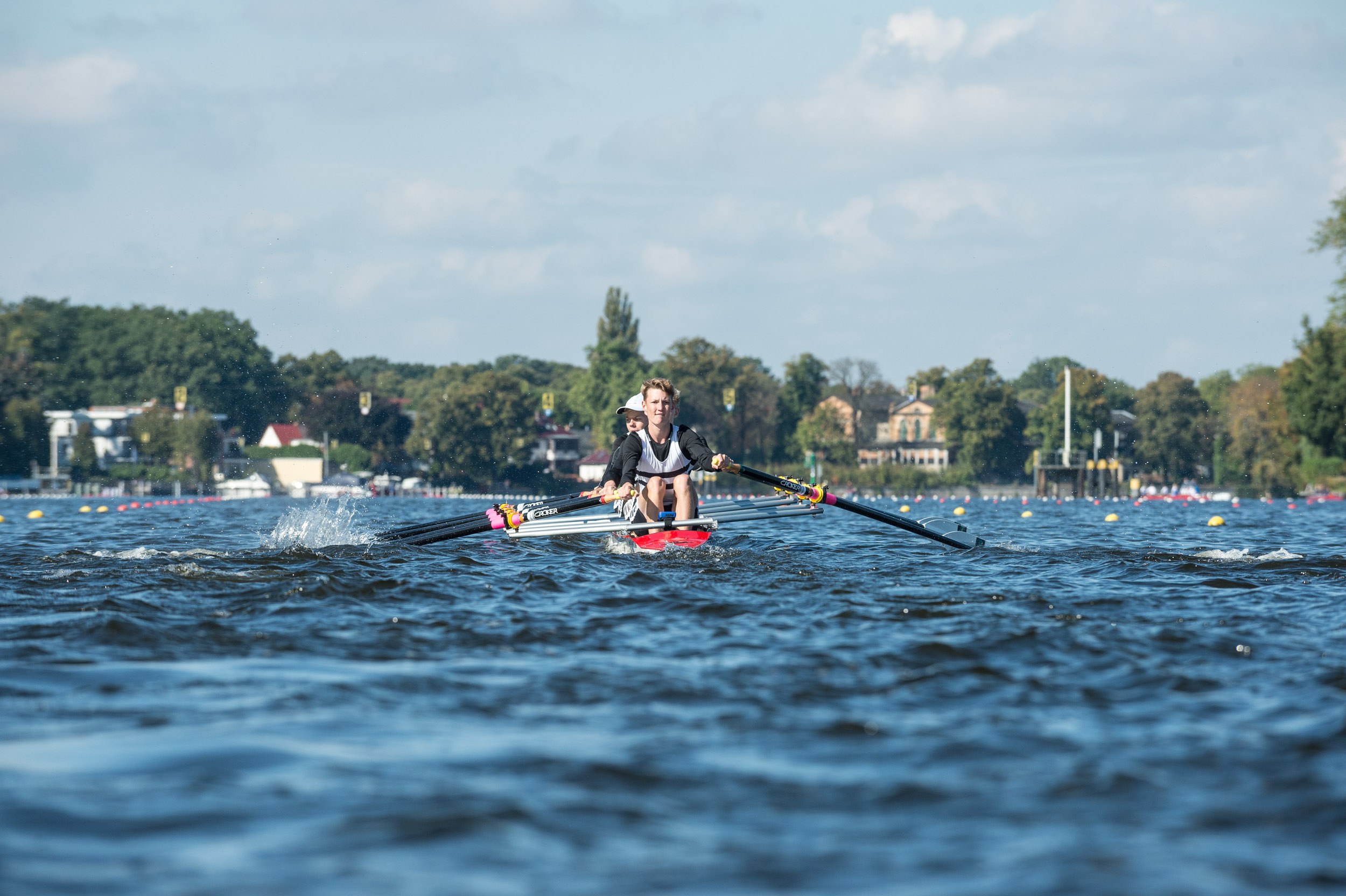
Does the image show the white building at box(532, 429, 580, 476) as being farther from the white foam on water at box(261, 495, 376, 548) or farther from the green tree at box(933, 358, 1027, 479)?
the white foam on water at box(261, 495, 376, 548)

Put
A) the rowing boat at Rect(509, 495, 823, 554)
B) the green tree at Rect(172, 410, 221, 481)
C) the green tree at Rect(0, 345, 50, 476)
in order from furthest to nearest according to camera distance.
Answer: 1. the green tree at Rect(172, 410, 221, 481)
2. the green tree at Rect(0, 345, 50, 476)
3. the rowing boat at Rect(509, 495, 823, 554)

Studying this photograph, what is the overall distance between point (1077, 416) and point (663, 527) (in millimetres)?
97962

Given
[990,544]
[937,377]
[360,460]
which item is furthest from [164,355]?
[990,544]

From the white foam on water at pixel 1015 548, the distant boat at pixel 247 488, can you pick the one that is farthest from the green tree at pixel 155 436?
the white foam on water at pixel 1015 548

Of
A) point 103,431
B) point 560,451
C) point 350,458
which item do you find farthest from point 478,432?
point 103,431

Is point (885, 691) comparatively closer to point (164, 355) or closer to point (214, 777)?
point (214, 777)

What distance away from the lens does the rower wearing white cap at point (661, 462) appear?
521 inches

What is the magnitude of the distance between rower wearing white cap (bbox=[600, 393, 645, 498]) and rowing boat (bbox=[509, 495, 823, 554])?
412 mm

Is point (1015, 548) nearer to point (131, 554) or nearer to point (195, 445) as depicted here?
point (131, 554)

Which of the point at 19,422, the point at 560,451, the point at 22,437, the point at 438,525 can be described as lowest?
the point at 438,525

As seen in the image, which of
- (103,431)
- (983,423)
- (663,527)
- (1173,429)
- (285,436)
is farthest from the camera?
(1173,429)

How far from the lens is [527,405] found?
10144cm

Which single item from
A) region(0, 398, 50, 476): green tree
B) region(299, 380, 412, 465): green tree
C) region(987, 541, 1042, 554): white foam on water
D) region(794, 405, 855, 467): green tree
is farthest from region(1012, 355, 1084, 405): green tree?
region(987, 541, 1042, 554): white foam on water

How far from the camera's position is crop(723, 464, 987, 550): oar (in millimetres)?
13883
